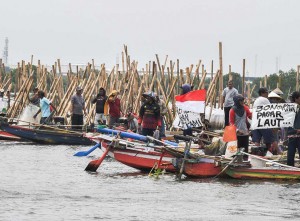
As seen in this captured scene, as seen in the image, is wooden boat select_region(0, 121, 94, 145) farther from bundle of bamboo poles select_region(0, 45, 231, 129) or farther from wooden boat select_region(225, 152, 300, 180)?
wooden boat select_region(225, 152, 300, 180)

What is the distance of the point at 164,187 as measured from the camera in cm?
2319

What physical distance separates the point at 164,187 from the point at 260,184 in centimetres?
209

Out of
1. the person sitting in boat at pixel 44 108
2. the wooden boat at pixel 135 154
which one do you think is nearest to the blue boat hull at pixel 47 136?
the person sitting in boat at pixel 44 108

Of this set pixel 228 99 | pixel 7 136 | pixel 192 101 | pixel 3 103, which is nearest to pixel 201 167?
pixel 192 101

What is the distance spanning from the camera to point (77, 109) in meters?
38.6

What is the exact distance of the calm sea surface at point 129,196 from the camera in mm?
18875

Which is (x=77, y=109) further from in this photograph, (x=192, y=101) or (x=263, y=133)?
(x=263, y=133)

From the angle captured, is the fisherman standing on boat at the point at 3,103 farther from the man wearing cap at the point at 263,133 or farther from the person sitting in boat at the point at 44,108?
the man wearing cap at the point at 263,133

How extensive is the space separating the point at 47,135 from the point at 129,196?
16792 mm

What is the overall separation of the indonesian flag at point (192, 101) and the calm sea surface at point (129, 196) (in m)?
2.15

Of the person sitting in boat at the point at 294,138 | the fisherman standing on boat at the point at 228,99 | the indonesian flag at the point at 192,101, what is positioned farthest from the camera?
the fisherman standing on boat at the point at 228,99

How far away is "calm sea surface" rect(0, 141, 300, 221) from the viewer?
1888 centimetres

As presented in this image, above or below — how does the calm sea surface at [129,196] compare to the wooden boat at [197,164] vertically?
below

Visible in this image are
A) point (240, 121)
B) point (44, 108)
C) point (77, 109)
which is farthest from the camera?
point (44, 108)
